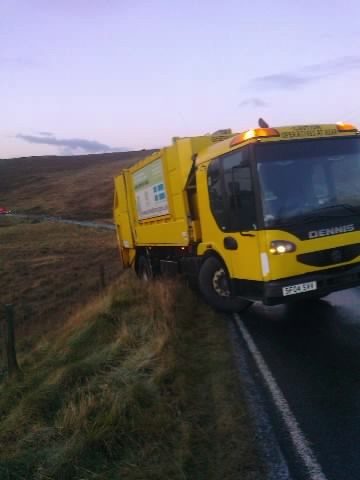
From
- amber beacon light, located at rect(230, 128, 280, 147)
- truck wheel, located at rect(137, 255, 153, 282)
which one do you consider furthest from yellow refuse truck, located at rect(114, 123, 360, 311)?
truck wheel, located at rect(137, 255, 153, 282)

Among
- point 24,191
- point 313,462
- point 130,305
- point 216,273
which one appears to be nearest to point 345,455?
point 313,462

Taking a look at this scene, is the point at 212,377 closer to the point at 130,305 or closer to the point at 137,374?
the point at 137,374

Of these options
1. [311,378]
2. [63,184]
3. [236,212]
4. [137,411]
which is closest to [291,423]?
[311,378]

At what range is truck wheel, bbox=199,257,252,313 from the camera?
8.87 meters

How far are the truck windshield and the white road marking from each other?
6.23 feet

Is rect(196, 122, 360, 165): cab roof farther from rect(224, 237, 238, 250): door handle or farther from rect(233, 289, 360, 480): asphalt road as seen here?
rect(233, 289, 360, 480): asphalt road

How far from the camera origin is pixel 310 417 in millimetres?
4781

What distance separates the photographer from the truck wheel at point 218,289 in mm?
8867

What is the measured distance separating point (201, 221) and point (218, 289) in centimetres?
124

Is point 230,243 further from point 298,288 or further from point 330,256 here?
point 330,256

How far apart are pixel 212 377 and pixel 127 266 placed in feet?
32.0

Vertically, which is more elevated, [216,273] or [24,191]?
[24,191]

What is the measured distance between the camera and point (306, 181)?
7.44m

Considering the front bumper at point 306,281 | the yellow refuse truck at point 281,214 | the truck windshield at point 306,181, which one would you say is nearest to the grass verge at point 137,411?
the front bumper at point 306,281
